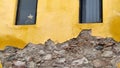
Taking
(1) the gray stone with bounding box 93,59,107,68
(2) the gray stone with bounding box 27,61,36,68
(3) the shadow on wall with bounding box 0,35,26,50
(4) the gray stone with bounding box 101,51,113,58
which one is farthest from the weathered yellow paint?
(1) the gray stone with bounding box 93,59,107,68

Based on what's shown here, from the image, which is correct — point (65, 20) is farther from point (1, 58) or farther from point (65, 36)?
point (1, 58)

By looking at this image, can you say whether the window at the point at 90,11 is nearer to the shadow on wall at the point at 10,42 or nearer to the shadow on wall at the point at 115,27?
the shadow on wall at the point at 115,27

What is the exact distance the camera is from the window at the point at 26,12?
788 centimetres

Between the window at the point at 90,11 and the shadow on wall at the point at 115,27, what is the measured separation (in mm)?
362

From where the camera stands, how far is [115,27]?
23.6ft

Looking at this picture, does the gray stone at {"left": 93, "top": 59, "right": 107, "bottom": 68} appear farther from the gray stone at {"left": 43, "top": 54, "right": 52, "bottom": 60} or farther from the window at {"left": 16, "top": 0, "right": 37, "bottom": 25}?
the window at {"left": 16, "top": 0, "right": 37, "bottom": 25}

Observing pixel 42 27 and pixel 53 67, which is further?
pixel 42 27

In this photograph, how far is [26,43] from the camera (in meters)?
7.45

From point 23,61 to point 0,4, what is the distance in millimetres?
1729

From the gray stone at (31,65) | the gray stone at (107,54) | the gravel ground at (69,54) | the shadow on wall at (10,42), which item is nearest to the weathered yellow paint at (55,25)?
the shadow on wall at (10,42)

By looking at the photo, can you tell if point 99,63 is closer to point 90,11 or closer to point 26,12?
point 90,11

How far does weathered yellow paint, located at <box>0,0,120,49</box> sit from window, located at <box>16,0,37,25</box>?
0.57 ft

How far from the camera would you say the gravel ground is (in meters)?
6.91

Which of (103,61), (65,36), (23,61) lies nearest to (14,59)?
(23,61)
